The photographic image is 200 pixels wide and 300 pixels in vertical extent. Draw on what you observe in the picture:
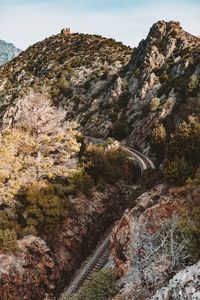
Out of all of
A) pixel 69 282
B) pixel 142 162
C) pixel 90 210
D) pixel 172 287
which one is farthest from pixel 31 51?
pixel 172 287

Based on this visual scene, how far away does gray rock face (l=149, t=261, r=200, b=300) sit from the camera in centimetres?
1333

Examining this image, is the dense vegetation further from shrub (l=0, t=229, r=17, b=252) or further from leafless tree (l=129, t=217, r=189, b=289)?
leafless tree (l=129, t=217, r=189, b=289)

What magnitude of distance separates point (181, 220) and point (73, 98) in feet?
Result: 215

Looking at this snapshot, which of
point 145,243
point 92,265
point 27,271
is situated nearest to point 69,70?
point 92,265

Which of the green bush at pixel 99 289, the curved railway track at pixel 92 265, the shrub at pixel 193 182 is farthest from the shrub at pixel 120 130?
the green bush at pixel 99 289

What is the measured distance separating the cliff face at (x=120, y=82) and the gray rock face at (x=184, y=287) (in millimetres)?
34100

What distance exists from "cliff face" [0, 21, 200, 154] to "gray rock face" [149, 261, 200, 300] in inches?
1343

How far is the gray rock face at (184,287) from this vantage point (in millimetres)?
13328

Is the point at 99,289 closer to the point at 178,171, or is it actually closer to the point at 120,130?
the point at 178,171

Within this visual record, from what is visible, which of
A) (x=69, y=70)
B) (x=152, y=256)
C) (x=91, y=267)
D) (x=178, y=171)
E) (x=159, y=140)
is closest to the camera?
(x=152, y=256)

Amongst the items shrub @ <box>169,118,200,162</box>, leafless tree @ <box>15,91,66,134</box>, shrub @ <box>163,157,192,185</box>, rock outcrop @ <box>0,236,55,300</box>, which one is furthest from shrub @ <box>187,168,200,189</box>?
leafless tree @ <box>15,91,66,134</box>

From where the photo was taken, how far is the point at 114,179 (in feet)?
156

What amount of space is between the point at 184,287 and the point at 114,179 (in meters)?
33.9

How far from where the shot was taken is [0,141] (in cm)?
4419
